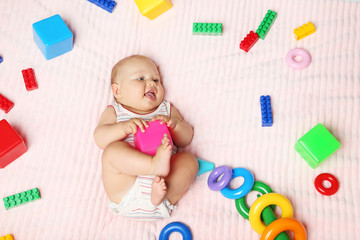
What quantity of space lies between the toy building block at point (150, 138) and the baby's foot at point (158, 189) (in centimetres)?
12

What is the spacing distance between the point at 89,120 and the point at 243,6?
72 centimetres

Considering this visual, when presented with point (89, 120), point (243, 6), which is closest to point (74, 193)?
point (89, 120)

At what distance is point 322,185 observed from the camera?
1.39 m

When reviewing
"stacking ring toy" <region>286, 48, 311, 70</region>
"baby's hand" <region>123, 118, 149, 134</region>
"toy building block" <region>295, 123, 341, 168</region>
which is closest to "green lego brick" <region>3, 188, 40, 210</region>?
"baby's hand" <region>123, 118, 149, 134</region>

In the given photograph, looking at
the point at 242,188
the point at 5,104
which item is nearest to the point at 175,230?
the point at 242,188

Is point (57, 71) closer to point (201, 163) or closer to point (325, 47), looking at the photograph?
point (201, 163)

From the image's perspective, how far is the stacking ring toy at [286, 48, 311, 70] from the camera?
5.11 feet

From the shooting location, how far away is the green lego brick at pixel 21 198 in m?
1.38

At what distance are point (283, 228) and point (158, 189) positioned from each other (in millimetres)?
372

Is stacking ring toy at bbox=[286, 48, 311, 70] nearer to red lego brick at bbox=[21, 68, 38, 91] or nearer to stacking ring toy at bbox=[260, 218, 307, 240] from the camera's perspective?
stacking ring toy at bbox=[260, 218, 307, 240]

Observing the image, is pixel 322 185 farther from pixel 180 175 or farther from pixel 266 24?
pixel 266 24

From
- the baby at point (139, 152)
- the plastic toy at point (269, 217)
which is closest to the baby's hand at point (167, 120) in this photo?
the baby at point (139, 152)

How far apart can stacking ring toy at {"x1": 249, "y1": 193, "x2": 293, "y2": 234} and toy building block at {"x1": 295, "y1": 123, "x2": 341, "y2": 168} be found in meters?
0.17

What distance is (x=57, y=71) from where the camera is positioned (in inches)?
63.1
